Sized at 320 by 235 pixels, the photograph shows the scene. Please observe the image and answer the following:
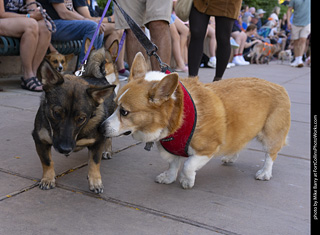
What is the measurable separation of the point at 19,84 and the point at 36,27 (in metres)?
1.48

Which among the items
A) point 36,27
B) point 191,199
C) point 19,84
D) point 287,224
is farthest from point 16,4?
point 287,224

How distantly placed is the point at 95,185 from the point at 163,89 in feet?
2.98

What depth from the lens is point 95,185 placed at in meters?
2.79

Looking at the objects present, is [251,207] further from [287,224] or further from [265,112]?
[265,112]

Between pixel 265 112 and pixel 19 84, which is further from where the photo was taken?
pixel 19 84

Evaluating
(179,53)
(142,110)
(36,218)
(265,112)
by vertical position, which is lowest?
(179,53)

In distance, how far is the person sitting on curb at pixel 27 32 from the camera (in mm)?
5977

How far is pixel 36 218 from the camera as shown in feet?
7.70

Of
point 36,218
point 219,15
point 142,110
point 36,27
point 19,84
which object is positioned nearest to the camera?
point 36,218

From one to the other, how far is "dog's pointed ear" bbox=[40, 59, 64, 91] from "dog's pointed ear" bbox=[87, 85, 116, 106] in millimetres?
231

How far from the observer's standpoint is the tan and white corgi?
2689mm

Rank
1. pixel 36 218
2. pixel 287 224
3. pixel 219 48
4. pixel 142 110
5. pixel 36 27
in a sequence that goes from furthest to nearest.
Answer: pixel 36 27, pixel 219 48, pixel 142 110, pixel 287 224, pixel 36 218

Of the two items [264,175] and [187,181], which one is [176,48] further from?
[187,181]

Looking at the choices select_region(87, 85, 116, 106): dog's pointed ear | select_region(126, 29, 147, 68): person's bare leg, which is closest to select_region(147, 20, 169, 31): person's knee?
select_region(126, 29, 147, 68): person's bare leg
